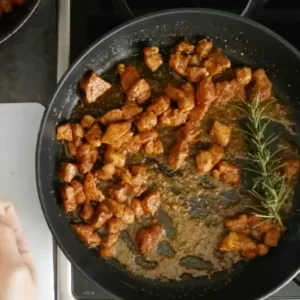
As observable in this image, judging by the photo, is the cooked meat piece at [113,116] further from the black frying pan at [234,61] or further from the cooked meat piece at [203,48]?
the cooked meat piece at [203,48]

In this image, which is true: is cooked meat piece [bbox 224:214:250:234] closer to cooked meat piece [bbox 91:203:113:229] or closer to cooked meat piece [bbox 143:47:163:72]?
cooked meat piece [bbox 91:203:113:229]

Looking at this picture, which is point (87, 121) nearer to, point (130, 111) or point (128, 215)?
point (130, 111)

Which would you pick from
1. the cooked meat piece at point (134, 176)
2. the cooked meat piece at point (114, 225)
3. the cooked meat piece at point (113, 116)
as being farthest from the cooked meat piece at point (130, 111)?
the cooked meat piece at point (114, 225)

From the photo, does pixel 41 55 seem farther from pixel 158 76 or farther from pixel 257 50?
pixel 257 50

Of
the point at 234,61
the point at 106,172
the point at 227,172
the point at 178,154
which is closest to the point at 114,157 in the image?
the point at 106,172

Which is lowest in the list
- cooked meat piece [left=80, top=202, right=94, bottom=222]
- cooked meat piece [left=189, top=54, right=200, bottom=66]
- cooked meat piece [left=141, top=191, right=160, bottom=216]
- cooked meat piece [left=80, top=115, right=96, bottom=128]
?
cooked meat piece [left=80, top=202, right=94, bottom=222]

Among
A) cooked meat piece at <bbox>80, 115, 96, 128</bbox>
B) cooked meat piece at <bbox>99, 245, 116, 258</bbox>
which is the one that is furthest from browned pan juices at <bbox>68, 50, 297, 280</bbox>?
cooked meat piece at <bbox>80, 115, 96, 128</bbox>
